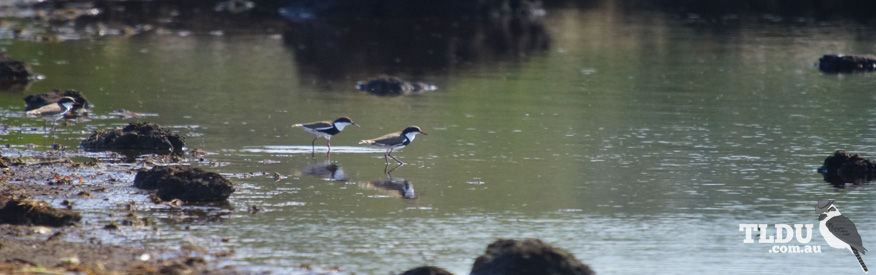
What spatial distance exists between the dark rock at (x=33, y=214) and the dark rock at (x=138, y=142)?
27.7 feet

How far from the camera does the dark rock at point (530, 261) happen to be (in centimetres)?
1611

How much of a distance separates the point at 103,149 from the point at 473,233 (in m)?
11.7

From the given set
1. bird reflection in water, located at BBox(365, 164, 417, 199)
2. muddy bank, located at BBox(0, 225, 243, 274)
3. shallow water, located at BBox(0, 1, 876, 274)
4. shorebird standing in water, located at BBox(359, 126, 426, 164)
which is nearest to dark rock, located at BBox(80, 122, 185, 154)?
shallow water, located at BBox(0, 1, 876, 274)

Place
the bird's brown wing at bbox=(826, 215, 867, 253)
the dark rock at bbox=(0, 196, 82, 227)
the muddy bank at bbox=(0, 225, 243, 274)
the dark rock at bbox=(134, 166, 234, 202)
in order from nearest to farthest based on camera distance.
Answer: the muddy bank at bbox=(0, 225, 243, 274), the dark rock at bbox=(0, 196, 82, 227), the bird's brown wing at bbox=(826, 215, 867, 253), the dark rock at bbox=(134, 166, 234, 202)

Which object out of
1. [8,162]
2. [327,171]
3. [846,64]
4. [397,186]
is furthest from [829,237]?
[846,64]

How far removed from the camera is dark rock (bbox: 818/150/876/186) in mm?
25717

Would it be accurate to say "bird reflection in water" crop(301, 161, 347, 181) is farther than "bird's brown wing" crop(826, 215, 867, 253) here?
Yes

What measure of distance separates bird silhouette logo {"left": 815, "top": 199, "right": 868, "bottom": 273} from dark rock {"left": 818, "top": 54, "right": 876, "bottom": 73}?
28.8 m

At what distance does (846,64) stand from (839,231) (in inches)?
1221

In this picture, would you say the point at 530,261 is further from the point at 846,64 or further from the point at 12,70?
the point at 846,64

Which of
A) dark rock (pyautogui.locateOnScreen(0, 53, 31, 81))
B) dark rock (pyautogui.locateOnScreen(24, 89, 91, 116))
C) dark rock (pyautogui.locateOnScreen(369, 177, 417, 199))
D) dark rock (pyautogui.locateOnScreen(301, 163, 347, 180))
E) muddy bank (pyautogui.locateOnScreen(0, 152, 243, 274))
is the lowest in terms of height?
dark rock (pyautogui.locateOnScreen(369, 177, 417, 199))

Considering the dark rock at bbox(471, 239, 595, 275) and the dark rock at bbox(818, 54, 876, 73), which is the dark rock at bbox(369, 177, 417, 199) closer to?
the dark rock at bbox(471, 239, 595, 275)

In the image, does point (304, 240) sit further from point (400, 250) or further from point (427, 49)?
point (427, 49)

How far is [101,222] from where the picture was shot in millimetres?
19938
